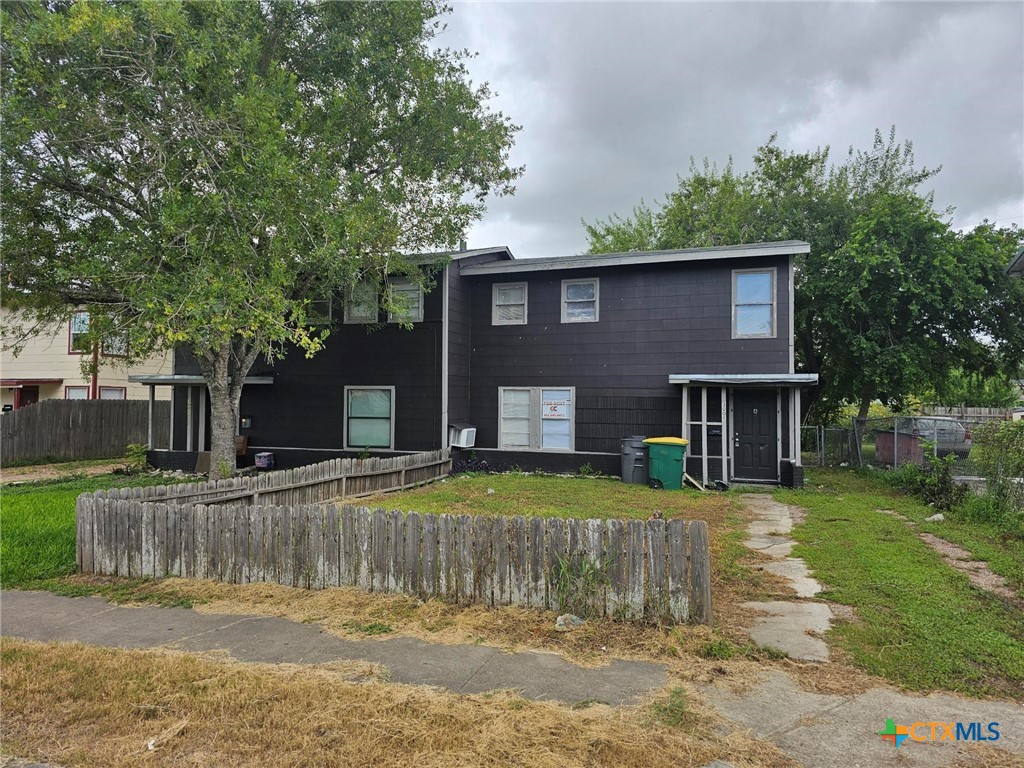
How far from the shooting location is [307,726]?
331 cm

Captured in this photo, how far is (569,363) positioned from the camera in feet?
50.2

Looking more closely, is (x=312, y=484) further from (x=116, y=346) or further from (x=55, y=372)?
(x=55, y=372)

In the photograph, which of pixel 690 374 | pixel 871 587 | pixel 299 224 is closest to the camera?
pixel 871 587

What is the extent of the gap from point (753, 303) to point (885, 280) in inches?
304

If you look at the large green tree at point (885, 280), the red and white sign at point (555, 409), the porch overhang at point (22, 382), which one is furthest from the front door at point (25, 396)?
the large green tree at point (885, 280)

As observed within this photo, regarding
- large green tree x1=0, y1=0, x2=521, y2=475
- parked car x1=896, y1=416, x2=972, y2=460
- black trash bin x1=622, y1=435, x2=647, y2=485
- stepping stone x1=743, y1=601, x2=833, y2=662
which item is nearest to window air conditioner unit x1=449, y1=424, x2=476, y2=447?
black trash bin x1=622, y1=435, x2=647, y2=485

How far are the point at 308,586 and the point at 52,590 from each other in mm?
2628

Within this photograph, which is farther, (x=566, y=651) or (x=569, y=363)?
(x=569, y=363)

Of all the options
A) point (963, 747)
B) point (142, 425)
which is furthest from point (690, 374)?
point (142, 425)

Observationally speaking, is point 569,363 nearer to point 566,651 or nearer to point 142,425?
point 566,651

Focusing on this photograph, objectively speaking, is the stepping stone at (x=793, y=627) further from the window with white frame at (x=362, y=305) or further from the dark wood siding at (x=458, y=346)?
the window with white frame at (x=362, y=305)

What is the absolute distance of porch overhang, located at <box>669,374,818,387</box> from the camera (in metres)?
12.8

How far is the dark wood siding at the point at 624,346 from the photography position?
46.0 feet

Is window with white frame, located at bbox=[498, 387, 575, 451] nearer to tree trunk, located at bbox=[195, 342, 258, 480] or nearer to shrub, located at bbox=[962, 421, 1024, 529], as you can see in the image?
tree trunk, located at bbox=[195, 342, 258, 480]
